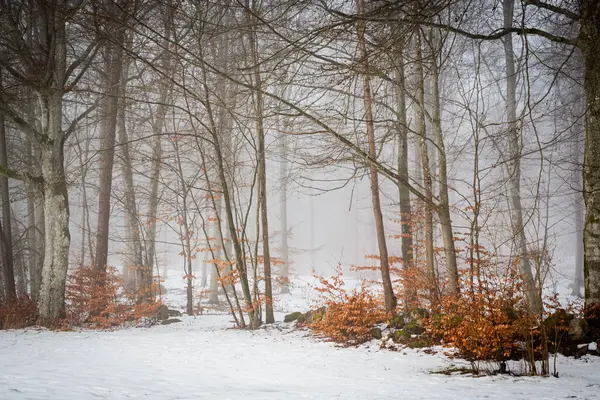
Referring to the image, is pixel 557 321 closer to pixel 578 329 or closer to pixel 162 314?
pixel 578 329

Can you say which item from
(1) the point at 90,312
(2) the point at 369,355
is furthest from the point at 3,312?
(2) the point at 369,355

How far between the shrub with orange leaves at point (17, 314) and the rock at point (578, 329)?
10180 millimetres

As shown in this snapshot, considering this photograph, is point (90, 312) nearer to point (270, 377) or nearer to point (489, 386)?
point (270, 377)

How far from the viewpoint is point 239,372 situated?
491 cm

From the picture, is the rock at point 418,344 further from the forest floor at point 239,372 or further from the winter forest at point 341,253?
the forest floor at point 239,372

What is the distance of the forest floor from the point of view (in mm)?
3518

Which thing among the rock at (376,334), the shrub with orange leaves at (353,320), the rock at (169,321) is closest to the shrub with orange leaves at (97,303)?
the rock at (169,321)

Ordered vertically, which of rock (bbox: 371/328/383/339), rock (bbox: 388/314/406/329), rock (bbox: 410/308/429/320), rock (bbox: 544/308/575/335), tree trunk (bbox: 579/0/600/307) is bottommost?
rock (bbox: 371/328/383/339)

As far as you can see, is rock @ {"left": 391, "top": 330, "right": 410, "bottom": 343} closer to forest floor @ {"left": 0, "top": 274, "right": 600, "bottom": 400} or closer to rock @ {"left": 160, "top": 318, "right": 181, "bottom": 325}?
forest floor @ {"left": 0, "top": 274, "right": 600, "bottom": 400}

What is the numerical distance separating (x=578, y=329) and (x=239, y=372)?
14.5 feet

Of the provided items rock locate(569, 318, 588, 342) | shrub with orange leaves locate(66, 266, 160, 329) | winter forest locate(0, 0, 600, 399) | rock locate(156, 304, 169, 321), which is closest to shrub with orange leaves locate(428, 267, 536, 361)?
winter forest locate(0, 0, 600, 399)

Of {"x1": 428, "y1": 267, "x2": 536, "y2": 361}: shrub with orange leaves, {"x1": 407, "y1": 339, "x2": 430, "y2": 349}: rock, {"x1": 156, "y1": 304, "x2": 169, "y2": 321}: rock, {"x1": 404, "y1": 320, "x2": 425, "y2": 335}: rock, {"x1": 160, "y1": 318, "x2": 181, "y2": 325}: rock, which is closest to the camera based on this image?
{"x1": 428, "y1": 267, "x2": 536, "y2": 361}: shrub with orange leaves

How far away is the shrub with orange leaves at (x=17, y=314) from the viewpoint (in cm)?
830

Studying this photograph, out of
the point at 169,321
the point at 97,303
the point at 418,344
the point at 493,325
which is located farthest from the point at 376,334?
the point at 97,303
